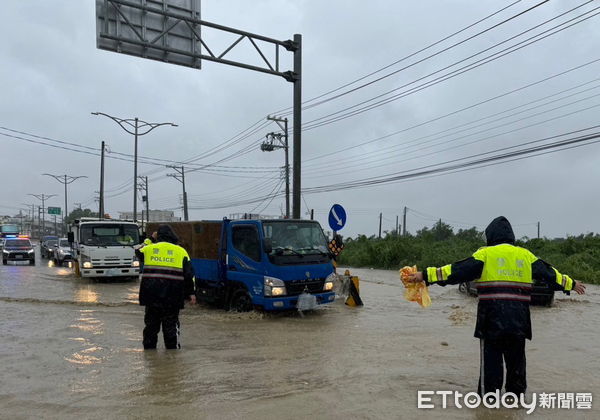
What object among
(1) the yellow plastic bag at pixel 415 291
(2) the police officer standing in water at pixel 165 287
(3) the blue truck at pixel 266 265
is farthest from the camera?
(3) the blue truck at pixel 266 265

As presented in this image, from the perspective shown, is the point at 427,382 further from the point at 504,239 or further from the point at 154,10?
the point at 154,10

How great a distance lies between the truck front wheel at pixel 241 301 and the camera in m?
9.84

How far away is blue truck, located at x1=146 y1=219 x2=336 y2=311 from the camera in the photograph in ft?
30.6

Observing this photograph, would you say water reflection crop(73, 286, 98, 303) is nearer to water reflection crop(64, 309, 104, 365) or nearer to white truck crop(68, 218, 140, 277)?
white truck crop(68, 218, 140, 277)

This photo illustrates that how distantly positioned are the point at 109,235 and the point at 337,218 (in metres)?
8.48

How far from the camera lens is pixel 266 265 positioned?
9.32 m

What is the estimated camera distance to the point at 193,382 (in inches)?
213

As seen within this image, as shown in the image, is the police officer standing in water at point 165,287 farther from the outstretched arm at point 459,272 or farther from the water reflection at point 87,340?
the outstretched arm at point 459,272

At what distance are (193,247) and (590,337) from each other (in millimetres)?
8223

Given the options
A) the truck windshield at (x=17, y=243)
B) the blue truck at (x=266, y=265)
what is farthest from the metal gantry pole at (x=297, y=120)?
the truck windshield at (x=17, y=243)

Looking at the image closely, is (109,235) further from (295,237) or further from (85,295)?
(295,237)

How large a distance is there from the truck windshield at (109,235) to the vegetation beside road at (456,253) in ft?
46.5

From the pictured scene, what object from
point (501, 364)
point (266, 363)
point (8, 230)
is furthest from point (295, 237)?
point (8, 230)

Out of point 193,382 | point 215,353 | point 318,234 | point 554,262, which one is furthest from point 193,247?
point 554,262
